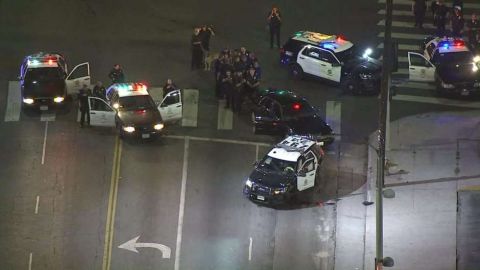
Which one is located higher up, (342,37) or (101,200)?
(342,37)

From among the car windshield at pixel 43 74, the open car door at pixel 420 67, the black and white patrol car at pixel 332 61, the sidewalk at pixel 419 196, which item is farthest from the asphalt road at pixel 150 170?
the open car door at pixel 420 67

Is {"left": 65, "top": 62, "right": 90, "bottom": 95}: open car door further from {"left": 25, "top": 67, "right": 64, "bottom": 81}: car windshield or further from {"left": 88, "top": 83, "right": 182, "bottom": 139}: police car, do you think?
{"left": 88, "top": 83, "right": 182, "bottom": 139}: police car

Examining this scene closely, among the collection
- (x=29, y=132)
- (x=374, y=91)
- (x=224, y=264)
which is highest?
(x=374, y=91)

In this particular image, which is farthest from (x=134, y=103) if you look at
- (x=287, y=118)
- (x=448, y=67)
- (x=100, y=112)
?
(x=448, y=67)

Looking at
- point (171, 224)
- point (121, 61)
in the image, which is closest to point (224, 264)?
point (171, 224)

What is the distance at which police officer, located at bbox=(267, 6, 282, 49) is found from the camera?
40094mm

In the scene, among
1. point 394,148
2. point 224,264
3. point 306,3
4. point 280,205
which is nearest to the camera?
point 224,264

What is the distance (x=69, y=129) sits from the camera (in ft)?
116

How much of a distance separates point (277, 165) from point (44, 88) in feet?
34.4

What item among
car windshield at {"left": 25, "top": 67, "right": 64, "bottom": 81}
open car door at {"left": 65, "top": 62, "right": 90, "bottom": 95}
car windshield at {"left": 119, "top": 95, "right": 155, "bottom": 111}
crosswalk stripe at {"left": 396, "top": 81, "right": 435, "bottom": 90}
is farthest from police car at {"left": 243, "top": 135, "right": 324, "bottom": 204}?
car windshield at {"left": 25, "top": 67, "right": 64, "bottom": 81}

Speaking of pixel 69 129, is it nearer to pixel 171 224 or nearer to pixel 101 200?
pixel 101 200

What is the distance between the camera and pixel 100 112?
3475 centimetres

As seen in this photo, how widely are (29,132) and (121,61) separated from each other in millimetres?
6597

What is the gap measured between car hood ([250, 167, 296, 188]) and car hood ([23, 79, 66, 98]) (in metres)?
9.45
